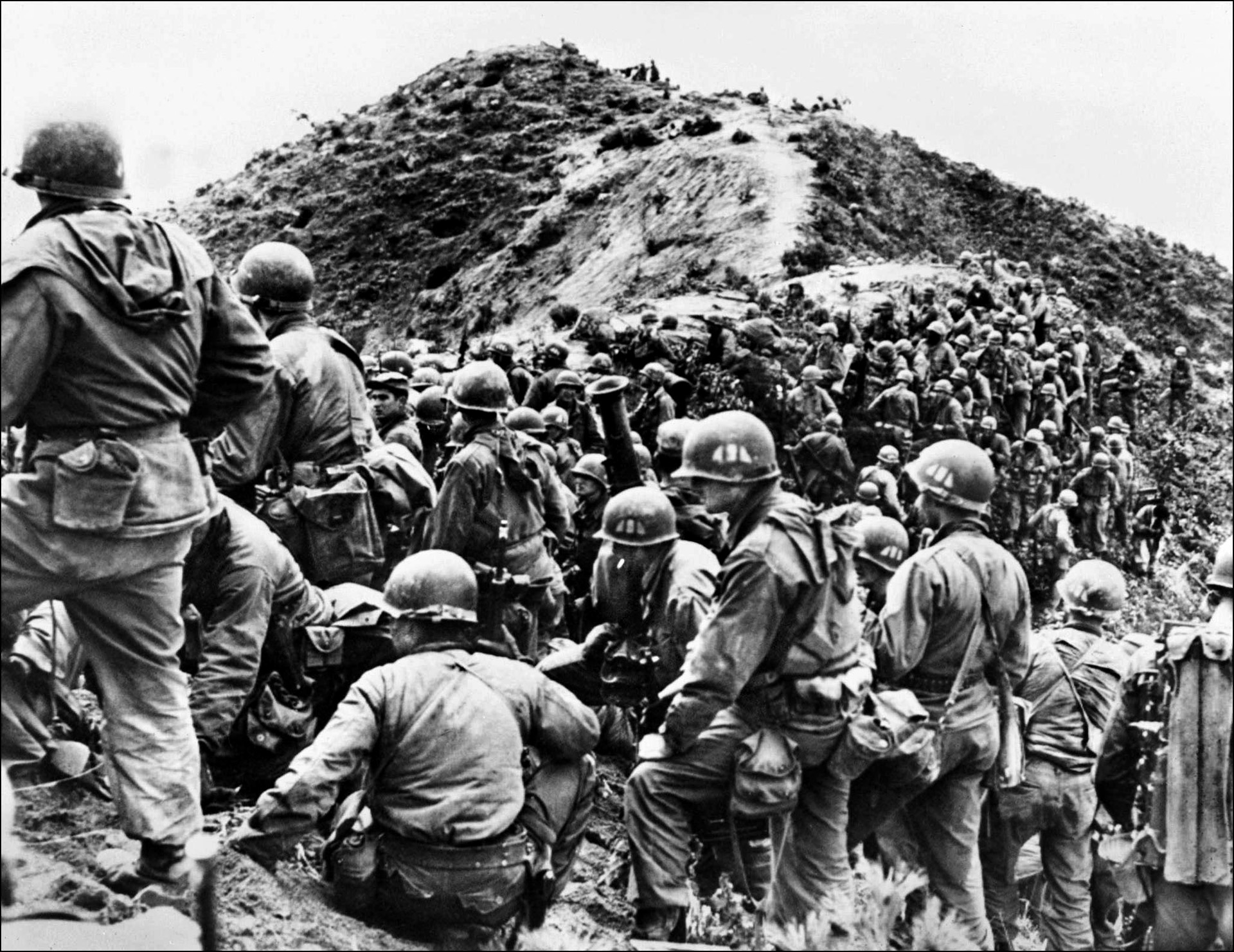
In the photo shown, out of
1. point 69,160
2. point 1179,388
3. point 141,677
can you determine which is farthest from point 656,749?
point 1179,388

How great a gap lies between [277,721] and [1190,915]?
163 inches

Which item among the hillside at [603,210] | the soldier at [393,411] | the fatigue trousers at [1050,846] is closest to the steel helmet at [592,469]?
the soldier at [393,411]

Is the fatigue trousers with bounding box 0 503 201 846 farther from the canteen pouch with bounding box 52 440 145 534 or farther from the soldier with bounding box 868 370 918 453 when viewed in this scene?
the soldier with bounding box 868 370 918 453

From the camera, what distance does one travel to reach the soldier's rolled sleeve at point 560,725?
236 inches

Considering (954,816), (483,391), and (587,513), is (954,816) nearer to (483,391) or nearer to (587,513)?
(483,391)

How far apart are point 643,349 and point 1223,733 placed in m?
15.9

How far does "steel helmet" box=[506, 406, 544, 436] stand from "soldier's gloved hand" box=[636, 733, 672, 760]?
Result: 5137 mm

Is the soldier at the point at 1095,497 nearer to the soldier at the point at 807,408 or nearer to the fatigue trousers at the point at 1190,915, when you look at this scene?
the soldier at the point at 807,408

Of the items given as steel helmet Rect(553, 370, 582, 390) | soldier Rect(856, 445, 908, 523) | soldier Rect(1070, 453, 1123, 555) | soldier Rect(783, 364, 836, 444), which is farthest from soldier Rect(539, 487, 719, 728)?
soldier Rect(1070, 453, 1123, 555)

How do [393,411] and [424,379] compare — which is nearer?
[393,411]

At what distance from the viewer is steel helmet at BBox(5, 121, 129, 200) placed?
5.16m

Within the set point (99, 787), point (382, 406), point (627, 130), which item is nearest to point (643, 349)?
point (382, 406)

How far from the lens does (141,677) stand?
5.21 m

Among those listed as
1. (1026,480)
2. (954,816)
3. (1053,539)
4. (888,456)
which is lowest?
(1053,539)
